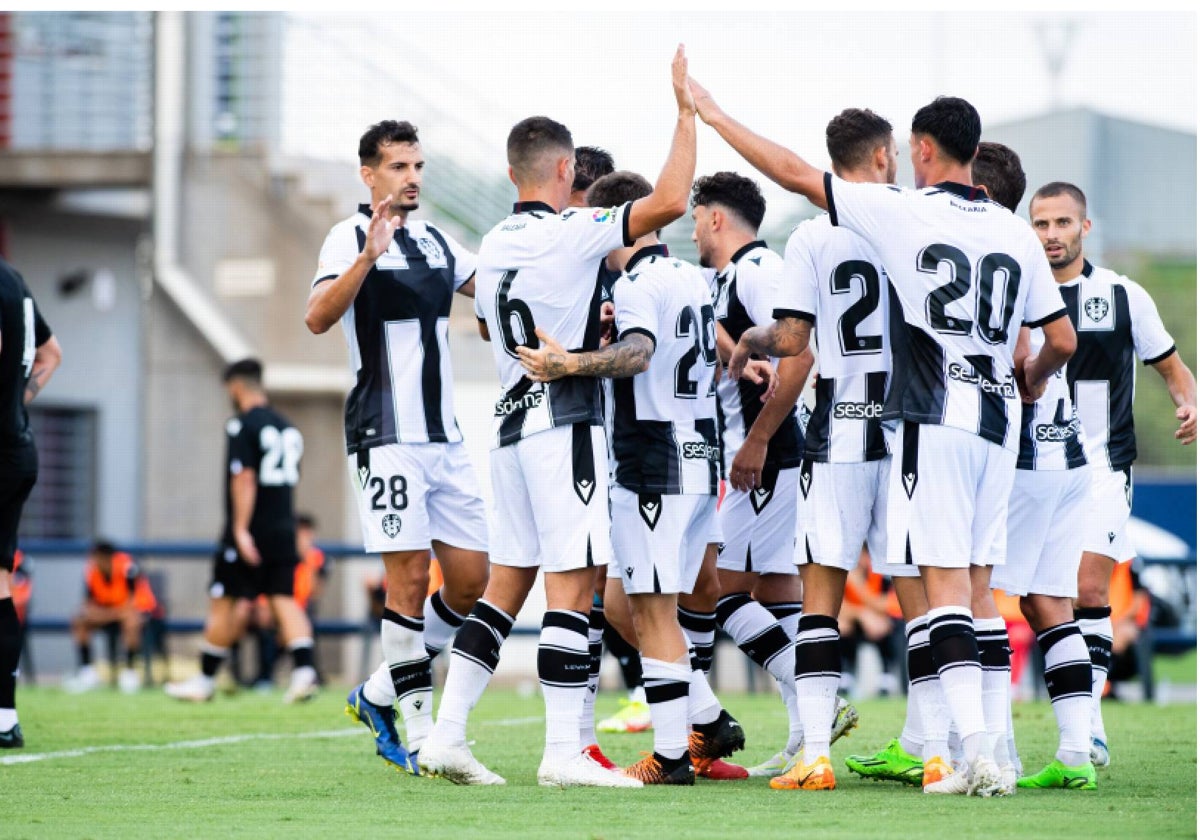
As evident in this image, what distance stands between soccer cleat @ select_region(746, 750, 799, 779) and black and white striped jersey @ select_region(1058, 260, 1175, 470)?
2030 mm

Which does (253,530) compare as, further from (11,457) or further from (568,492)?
(568,492)

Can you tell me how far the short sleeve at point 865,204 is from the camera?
603 centimetres

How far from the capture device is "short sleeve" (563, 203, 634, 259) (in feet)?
20.6

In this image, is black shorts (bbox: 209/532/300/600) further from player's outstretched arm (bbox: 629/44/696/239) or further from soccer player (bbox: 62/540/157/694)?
player's outstretched arm (bbox: 629/44/696/239)

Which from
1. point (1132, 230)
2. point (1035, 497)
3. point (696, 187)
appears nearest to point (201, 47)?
point (696, 187)

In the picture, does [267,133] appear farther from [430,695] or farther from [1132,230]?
[1132,230]

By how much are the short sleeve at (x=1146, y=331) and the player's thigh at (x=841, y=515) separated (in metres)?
2.10

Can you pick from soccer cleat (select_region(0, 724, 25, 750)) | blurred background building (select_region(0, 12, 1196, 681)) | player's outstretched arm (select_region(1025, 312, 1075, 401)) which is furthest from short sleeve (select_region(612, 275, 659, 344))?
blurred background building (select_region(0, 12, 1196, 681))

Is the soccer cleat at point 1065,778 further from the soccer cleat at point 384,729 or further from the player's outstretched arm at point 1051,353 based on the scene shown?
the soccer cleat at point 384,729

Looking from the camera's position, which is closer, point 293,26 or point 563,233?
point 563,233

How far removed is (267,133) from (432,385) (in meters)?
14.7

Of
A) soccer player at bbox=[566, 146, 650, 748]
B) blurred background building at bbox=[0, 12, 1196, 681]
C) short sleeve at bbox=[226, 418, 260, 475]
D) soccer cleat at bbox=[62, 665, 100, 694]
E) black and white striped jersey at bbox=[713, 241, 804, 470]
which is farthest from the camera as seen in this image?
blurred background building at bbox=[0, 12, 1196, 681]

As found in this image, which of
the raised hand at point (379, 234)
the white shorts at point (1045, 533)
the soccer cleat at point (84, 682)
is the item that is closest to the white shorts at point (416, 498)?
the raised hand at point (379, 234)

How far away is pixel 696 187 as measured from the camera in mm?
7438
